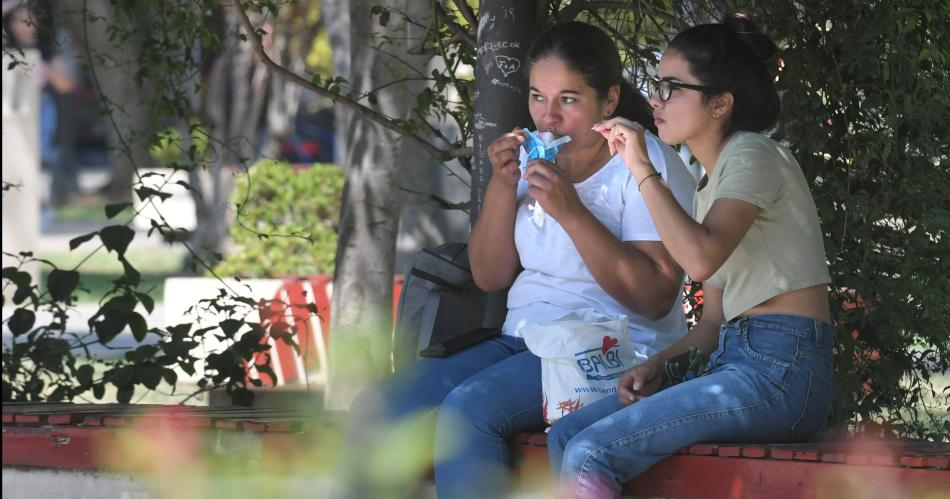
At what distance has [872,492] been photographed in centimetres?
323

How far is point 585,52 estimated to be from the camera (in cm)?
409

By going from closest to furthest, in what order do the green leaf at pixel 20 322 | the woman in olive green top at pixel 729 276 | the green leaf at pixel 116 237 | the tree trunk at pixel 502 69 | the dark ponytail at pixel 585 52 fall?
the woman in olive green top at pixel 729 276 < the dark ponytail at pixel 585 52 < the tree trunk at pixel 502 69 < the green leaf at pixel 116 237 < the green leaf at pixel 20 322

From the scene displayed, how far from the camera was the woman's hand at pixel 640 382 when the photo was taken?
3531 millimetres

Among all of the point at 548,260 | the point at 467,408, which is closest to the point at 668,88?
the point at 548,260

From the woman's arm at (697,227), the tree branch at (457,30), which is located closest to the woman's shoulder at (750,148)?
the woman's arm at (697,227)

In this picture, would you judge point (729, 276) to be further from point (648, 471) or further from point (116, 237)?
point (116, 237)

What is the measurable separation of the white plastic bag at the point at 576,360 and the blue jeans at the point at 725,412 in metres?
0.13

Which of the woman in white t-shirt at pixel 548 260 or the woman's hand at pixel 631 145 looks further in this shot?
the woman in white t-shirt at pixel 548 260

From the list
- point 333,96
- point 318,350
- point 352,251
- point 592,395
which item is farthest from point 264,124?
point 592,395

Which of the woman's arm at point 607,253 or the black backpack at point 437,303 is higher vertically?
the woman's arm at point 607,253

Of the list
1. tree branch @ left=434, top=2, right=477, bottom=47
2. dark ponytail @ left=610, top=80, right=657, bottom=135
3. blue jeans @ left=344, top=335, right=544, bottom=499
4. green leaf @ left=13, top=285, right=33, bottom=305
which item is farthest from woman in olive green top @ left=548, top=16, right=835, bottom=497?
green leaf @ left=13, top=285, right=33, bottom=305

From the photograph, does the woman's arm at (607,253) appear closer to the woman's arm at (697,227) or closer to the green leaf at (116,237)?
the woman's arm at (697,227)

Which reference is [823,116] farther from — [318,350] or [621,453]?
[318,350]

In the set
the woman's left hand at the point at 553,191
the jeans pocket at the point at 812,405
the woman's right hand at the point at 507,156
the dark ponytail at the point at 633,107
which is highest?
the dark ponytail at the point at 633,107
